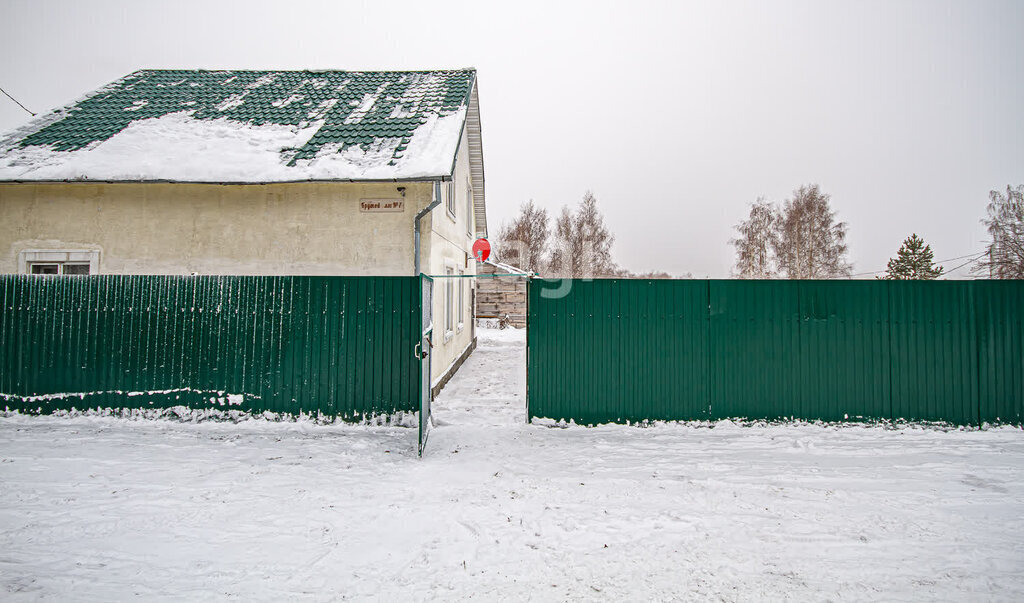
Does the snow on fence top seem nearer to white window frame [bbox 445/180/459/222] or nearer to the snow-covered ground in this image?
white window frame [bbox 445/180/459/222]

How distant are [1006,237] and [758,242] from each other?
1262 cm

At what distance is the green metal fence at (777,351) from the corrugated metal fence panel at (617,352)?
0.01 m

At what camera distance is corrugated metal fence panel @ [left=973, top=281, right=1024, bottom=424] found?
6.16 metres

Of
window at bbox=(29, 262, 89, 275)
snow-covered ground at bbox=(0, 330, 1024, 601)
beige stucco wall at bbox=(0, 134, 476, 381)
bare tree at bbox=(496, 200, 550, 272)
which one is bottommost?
snow-covered ground at bbox=(0, 330, 1024, 601)

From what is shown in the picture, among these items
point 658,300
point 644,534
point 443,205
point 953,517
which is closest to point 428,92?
point 443,205

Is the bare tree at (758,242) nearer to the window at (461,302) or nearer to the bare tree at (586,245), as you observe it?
the bare tree at (586,245)

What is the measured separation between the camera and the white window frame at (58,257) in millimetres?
7719

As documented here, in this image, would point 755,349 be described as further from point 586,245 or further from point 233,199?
point 586,245

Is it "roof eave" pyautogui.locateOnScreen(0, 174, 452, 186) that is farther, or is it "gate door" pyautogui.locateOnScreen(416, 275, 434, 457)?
"roof eave" pyautogui.locateOnScreen(0, 174, 452, 186)

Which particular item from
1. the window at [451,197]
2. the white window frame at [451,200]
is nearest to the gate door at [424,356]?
the white window frame at [451,200]

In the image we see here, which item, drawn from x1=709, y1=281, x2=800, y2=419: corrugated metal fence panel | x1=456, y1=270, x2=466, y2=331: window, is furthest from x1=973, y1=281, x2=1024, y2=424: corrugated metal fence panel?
x1=456, y1=270, x2=466, y2=331: window

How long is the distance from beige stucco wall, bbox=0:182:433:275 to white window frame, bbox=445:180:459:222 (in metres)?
2.04

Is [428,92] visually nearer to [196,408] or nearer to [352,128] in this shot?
[352,128]

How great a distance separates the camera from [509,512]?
3.98m
